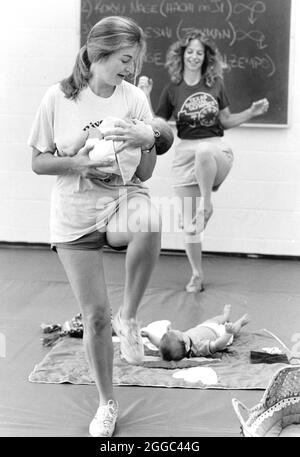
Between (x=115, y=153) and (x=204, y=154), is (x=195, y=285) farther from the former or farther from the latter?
(x=115, y=153)

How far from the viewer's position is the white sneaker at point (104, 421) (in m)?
3.40

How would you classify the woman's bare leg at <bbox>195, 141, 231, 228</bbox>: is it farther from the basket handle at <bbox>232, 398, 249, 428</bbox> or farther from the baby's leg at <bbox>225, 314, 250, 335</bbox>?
the basket handle at <bbox>232, 398, 249, 428</bbox>

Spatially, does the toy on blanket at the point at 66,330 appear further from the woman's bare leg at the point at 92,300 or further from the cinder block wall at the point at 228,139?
the cinder block wall at the point at 228,139

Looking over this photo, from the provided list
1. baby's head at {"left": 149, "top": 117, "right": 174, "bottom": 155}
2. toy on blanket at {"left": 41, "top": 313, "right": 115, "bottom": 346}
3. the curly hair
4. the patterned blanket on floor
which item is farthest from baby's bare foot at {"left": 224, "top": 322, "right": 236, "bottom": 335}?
the curly hair

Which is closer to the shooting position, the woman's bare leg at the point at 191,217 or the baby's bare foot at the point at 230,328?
Result: the baby's bare foot at the point at 230,328

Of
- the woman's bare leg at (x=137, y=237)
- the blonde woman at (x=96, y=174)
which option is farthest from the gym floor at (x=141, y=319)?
the woman's bare leg at (x=137, y=237)

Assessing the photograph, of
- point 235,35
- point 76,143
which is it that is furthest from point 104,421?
point 235,35

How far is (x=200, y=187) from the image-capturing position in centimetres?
562

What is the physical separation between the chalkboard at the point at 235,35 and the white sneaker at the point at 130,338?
133 inches

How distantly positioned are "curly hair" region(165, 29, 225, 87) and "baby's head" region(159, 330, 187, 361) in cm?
201

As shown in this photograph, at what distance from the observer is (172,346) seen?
4.30 meters

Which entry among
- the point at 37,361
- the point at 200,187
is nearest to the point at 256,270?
the point at 200,187

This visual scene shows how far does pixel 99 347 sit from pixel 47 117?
88cm

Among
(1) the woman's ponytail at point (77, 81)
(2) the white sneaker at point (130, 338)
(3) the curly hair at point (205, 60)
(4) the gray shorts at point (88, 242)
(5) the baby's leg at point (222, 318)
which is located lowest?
(5) the baby's leg at point (222, 318)
